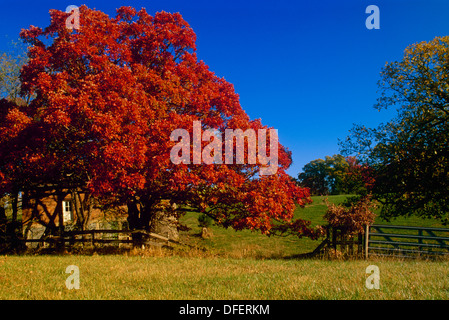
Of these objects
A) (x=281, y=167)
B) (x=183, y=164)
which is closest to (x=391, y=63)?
(x=281, y=167)

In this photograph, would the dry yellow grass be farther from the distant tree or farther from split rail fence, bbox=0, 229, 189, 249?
the distant tree

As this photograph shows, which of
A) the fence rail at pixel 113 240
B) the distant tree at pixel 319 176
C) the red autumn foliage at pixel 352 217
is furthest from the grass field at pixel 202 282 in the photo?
the distant tree at pixel 319 176

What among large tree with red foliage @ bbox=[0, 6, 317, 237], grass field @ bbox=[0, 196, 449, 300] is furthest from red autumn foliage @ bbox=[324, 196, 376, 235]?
grass field @ bbox=[0, 196, 449, 300]

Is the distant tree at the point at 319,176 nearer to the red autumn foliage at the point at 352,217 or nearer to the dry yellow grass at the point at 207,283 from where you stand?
the red autumn foliage at the point at 352,217

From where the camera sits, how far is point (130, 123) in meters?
12.7

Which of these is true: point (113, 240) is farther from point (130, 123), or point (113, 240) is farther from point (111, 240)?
point (130, 123)

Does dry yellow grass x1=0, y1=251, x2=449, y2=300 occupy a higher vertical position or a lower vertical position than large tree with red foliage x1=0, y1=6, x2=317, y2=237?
lower

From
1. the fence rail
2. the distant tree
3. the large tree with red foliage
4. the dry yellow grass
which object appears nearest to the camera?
the dry yellow grass

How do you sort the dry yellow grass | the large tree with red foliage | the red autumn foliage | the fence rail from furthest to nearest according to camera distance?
1. the fence rail
2. the red autumn foliage
3. the large tree with red foliage
4. the dry yellow grass

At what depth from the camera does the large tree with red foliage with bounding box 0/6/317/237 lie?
37.8 feet

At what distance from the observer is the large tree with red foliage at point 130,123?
1153 cm

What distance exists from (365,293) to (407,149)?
513 inches
